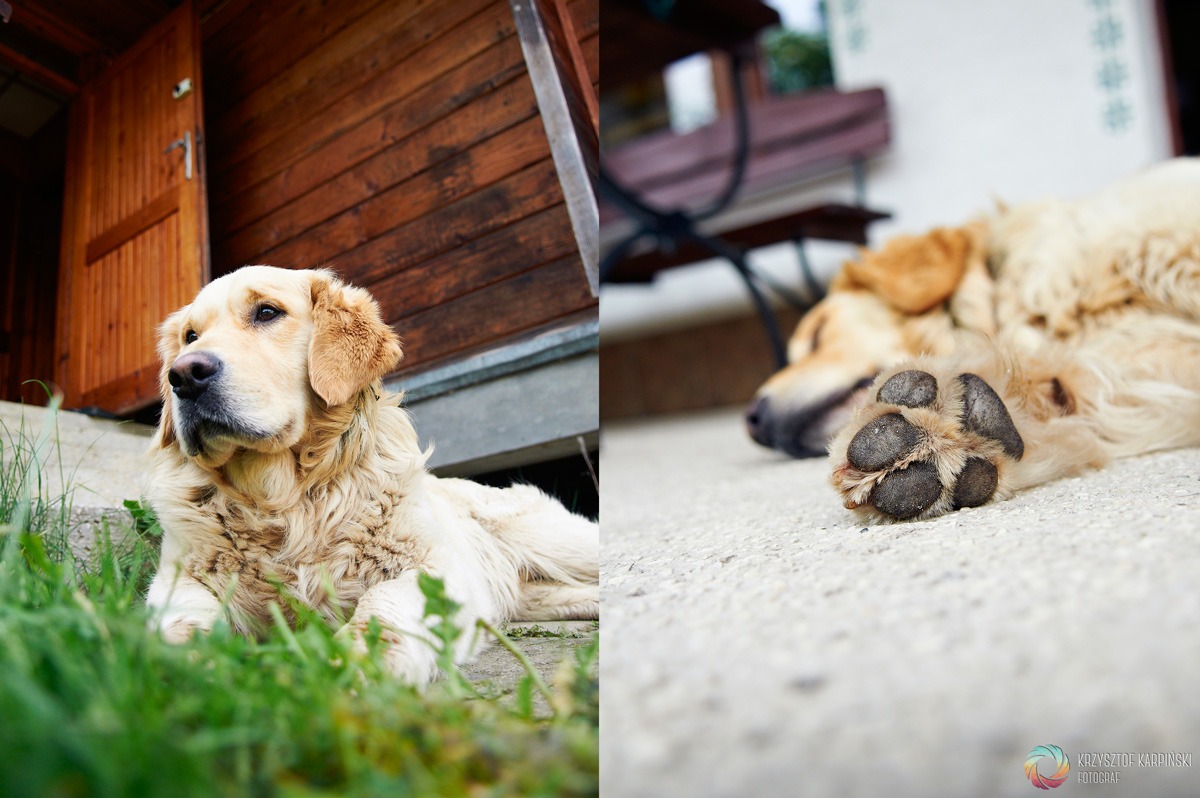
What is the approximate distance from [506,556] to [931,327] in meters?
1.31

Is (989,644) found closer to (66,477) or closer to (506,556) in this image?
(506,556)

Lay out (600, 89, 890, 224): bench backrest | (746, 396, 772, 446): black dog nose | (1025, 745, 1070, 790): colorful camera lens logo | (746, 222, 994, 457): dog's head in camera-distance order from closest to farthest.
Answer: (1025, 745, 1070, 790): colorful camera lens logo, (746, 222, 994, 457): dog's head, (746, 396, 772, 446): black dog nose, (600, 89, 890, 224): bench backrest

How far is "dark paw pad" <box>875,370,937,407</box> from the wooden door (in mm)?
1188

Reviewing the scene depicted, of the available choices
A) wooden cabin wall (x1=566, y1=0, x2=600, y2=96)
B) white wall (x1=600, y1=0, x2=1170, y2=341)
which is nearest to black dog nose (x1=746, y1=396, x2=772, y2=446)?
wooden cabin wall (x1=566, y1=0, x2=600, y2=96)

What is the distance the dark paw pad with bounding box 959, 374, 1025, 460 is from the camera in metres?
1.22

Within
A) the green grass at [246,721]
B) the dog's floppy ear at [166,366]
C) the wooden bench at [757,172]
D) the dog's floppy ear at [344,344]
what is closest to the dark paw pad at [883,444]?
the green grass at [246,721]

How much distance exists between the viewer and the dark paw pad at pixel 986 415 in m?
1.22

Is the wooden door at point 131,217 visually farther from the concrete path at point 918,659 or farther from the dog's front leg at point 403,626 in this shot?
the concrete path at point 918,659

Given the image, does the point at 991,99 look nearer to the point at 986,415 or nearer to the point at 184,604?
the point at 986,415

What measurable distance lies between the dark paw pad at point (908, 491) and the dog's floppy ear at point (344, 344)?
829 millimetres

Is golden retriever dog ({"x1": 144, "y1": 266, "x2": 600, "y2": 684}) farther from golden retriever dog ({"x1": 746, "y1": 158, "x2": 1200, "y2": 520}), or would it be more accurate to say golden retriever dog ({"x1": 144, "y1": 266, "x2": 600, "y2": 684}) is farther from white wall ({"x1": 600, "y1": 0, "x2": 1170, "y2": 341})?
white wall ({"x1": 600, "y1": 0, "x2": 1170, "y2": 341})

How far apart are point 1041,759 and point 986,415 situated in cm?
88

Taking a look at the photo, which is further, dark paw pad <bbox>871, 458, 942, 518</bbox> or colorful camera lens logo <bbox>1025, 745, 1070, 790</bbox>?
dark paw pad <bbox>871, 458, 942, 518</bbox>

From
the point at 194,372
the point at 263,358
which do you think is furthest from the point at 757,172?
the point at 194,372
